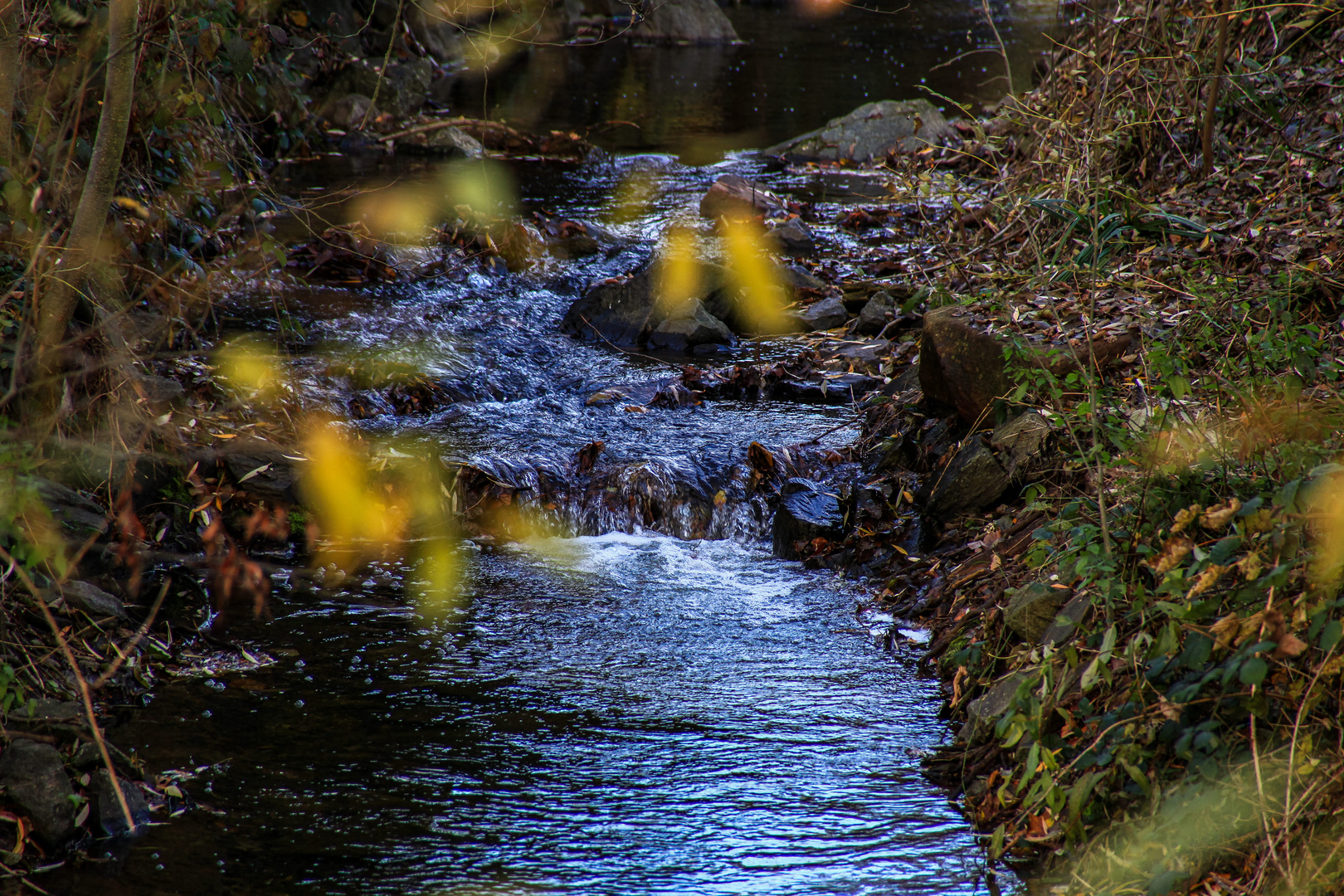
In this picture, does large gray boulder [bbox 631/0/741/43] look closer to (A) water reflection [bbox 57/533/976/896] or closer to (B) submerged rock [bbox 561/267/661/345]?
(B) submerged rock [bbox 561/267/661/345]

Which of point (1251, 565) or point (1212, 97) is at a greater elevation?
point (1212, 97)

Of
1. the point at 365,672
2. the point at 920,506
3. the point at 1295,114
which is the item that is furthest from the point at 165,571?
the point at 1295,114

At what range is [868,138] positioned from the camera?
47.6 feet

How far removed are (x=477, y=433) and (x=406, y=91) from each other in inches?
410

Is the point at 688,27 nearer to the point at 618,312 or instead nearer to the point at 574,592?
the point at 618,312

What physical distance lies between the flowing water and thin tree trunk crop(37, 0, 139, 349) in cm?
154

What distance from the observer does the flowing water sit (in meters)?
3.29

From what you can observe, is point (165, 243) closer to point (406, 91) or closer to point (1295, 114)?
point (1295, 114)

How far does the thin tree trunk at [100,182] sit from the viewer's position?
3.96 m

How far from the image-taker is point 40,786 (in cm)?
332

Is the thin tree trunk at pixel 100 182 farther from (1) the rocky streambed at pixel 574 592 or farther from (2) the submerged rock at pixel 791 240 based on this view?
(2) the submerged rock at pixel 791 240

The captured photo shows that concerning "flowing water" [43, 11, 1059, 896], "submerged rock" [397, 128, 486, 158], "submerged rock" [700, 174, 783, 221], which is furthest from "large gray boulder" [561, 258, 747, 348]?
"submerged rock" [397, 128, 486, 158]

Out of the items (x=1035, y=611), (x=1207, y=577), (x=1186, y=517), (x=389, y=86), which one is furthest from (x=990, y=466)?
(x=389, y=86)

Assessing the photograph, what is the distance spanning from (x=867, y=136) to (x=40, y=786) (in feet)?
43.4
